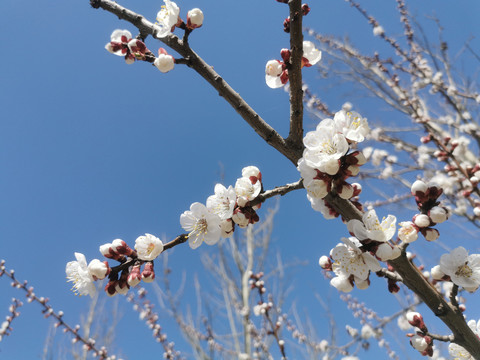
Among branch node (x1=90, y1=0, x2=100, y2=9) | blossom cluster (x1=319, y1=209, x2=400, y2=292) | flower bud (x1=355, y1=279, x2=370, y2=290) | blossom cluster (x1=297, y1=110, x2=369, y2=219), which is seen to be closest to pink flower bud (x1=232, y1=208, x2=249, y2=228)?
blossom cluster (x1=297, y1=110, x2=369, y2=219)

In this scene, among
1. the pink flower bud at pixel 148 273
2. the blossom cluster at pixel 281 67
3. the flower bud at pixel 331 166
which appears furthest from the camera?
the blossom cluster at pixel 281 67

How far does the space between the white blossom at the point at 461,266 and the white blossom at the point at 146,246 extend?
3.67 feet

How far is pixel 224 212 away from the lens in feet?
3.89

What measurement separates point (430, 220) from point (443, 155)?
5.60ft

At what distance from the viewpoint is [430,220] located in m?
1.13

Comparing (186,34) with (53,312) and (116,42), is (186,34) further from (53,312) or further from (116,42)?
(53,312)

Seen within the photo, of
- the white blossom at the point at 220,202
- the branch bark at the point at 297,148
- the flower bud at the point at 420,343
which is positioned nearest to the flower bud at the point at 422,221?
the branch bark at the point at 297,148

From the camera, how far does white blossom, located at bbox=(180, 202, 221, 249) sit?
122cm

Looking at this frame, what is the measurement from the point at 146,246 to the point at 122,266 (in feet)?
0.48

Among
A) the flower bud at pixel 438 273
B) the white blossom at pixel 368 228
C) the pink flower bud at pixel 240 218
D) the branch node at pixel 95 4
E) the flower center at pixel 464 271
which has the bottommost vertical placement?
the flower center at pixel 464 271

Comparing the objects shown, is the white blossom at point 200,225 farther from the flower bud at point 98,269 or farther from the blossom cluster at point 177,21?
the blossom cluster at point 177,21

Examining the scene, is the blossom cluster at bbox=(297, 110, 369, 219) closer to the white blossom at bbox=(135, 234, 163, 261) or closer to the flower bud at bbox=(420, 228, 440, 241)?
the flower bud at bbox=(420, 228, 440, 241)

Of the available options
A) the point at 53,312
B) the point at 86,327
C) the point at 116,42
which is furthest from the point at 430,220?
the point at 86,327

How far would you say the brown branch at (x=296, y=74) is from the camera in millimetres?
1039
